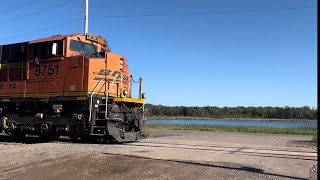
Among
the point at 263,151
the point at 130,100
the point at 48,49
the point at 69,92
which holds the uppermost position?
the point at 48,49

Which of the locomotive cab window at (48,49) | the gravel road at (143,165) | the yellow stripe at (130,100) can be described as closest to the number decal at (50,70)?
the locomotive cab window at (48,49)

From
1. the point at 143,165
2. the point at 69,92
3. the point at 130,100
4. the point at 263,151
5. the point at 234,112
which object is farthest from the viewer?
the point at 234,112

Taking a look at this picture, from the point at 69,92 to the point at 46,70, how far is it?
1542 mm

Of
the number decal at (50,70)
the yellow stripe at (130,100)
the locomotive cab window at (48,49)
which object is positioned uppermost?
the locomotive cab window at (48,49)

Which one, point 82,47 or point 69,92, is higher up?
point 82,47

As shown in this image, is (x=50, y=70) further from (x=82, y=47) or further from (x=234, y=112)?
(x=234, y=112)

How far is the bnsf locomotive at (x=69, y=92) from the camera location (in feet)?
46.8

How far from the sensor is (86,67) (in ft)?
47.2

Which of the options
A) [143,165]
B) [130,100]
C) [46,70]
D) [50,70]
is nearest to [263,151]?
[143,165]

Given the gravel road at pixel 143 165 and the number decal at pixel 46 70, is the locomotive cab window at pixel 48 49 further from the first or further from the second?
the gravel road at pixel 143 165

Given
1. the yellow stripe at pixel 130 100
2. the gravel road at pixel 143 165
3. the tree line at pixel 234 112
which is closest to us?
the gravel road at pixel 143 165

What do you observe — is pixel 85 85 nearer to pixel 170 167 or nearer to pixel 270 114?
pixel 170 167

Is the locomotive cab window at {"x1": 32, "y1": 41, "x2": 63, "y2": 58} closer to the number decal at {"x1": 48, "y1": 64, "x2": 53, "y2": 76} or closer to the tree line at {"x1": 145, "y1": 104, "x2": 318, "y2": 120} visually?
the number decal at {"x1": 48, "y1": 64, "x2": 53, "y2": 76}

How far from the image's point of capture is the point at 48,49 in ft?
49.8
